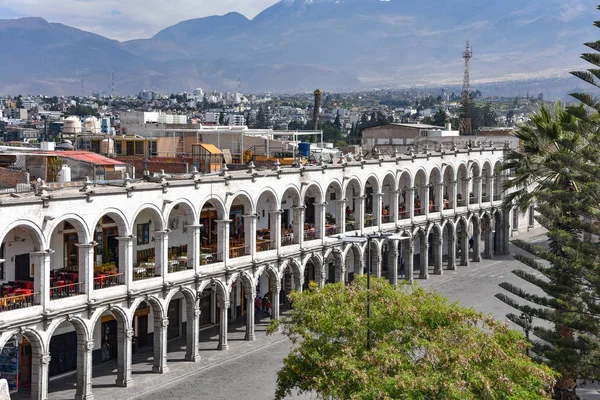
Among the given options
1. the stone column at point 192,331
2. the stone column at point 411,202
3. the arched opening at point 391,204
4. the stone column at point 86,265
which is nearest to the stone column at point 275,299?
the stone column at point 192,331

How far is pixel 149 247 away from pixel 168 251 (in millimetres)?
1104

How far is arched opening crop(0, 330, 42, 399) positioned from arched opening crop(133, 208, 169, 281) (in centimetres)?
502

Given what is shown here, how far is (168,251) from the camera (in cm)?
3741

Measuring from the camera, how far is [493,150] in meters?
62.0

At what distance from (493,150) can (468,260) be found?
353 inches

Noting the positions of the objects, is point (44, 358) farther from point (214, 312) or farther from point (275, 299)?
point (275, 299)

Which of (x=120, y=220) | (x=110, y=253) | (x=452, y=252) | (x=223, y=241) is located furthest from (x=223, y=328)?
(x=452, y=252)

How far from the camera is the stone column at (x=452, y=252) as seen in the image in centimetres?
5541

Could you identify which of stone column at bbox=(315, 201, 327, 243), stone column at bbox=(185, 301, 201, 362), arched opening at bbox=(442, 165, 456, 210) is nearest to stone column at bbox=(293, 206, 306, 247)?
stone column at bbox=(315, 201, 327, 243)

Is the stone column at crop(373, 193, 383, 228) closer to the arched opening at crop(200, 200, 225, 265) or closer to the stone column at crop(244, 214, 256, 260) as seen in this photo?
the arched opening at crop(200, 200, 225, 265)

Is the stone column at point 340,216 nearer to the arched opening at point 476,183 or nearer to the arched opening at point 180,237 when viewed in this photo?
the arched opening at point 180,237

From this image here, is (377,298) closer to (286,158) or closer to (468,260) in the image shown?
(286,158)

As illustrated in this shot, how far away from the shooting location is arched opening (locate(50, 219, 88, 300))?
29.9m

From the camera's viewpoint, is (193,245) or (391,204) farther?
(391,204)
